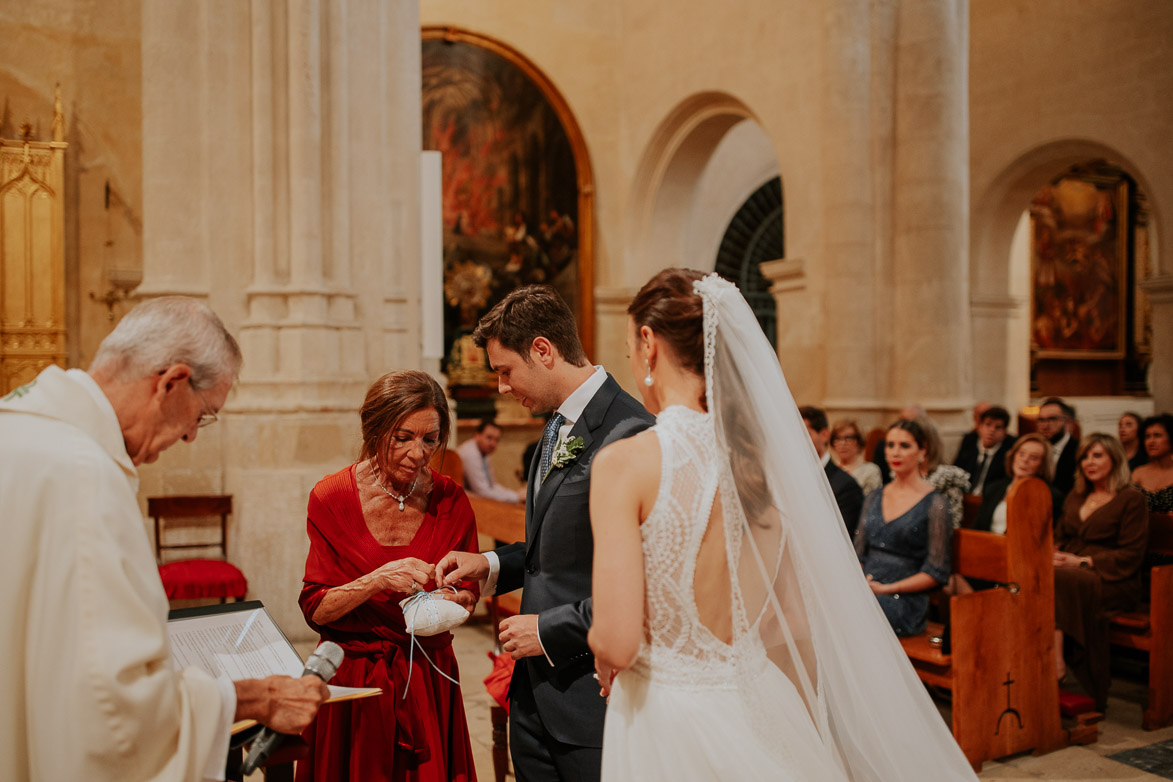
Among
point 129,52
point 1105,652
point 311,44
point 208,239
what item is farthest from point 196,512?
point 1105,652

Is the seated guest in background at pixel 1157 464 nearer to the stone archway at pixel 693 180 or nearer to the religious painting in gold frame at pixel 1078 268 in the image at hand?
the stone archway at pixel 693 180

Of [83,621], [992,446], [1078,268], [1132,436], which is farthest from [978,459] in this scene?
[1078,268]

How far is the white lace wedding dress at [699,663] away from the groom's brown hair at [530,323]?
544 millimetres

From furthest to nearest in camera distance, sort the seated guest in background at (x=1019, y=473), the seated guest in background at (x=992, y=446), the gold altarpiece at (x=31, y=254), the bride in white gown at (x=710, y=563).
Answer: the gold altarpiece at (x=31, y=254) → the seated guest in background at (x=992, y=446) → the seated guest in background at (x=1019, y=473) → the bride in white gown at (x=710, y=563)

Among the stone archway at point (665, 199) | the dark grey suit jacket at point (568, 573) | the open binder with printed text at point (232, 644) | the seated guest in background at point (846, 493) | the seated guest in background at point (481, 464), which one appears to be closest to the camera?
the open binder with printed text at point (232, 644)

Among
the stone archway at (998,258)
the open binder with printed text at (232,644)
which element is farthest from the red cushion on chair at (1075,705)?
the stone archway at (998,258)

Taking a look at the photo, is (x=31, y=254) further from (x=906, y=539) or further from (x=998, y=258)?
(x=998, y=258)

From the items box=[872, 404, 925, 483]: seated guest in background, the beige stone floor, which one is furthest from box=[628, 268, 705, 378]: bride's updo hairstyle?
box=[872, 404, 925, 483]: seated guest in background

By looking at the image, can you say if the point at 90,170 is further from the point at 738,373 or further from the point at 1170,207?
the point at 1170,207

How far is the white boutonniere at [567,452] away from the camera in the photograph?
2.33 metres

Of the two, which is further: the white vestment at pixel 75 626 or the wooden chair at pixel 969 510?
the wooden chair at pixel 969 510

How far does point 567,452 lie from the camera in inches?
92.0

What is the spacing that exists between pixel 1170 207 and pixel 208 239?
1009 centimetres

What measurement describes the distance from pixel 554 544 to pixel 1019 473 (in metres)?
4.15
